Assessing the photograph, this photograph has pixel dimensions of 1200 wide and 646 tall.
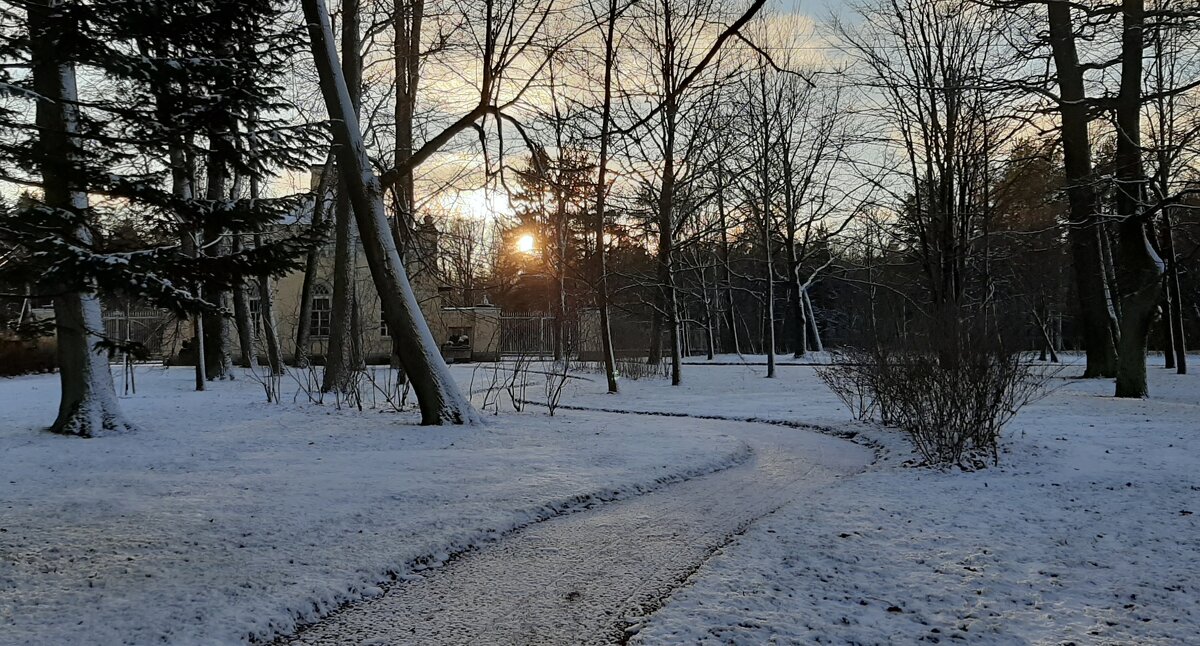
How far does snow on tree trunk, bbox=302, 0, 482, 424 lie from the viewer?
31.4 ft

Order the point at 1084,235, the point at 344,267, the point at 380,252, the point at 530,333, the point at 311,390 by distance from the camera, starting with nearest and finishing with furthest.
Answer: the point at 380,252 < the point at 344,267 < the point at 311,390 < the point at 1084,235 < the point at 530,333

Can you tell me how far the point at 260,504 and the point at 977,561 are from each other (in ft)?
15.6

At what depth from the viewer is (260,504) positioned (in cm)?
519

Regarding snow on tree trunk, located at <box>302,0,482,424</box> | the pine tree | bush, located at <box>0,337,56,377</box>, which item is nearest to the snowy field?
snow on tree trunk, located at <box>302,0,482,424</box>

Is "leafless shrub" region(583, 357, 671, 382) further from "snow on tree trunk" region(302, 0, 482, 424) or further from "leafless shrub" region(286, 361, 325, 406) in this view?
"snow on tree trunk" region(302, 0, 482, 424)

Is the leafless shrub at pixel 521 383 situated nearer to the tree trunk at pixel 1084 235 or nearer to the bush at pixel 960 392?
the bush at pixel 960 392

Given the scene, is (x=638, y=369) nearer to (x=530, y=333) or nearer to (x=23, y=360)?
(x=530, y=333)

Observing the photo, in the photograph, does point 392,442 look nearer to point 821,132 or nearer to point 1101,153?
point 1101,153

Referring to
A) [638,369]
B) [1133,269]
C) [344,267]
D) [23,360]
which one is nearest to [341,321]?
[344,267]

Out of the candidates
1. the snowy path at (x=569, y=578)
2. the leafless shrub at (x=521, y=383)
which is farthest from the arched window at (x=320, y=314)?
the snowy path at (x=569, y=578)

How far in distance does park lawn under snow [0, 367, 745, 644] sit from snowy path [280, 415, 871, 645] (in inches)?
9.6

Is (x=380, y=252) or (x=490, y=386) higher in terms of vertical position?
(x=380, y=252)

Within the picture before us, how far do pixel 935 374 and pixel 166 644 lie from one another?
680 cm

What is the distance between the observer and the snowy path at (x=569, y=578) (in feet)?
10.6
